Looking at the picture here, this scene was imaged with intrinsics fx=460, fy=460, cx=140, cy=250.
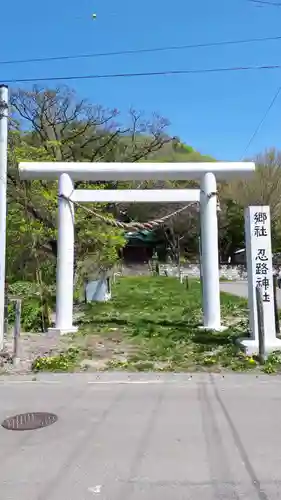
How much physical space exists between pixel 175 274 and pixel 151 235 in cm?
925

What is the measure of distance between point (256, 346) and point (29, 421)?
15.4 ft

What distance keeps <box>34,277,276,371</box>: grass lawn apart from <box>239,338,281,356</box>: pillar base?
163 millimetres

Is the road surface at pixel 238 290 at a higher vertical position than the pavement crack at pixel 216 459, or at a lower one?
higher

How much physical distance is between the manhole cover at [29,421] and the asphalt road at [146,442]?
0.36 feet

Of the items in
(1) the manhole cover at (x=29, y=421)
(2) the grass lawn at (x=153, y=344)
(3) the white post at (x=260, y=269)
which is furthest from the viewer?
(3) the white post at (x=260, y=269)

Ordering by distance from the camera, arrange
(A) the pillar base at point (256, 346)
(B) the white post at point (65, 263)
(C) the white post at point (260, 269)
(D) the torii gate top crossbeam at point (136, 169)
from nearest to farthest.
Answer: (A) the pillar base at point (256, 346), (C) the white post at point (260, 269), (B) the white post at point (65, 263), (D) the torii gate top crossbeam at point (136, 169)

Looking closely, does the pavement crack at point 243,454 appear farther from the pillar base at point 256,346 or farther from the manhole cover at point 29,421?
the pillar base at point 256,346

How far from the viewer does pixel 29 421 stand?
524 cm

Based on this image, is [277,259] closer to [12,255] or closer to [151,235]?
[151,235]

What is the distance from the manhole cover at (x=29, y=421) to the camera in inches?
198

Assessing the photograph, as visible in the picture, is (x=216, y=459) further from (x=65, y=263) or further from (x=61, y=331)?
(x=65, y=263)

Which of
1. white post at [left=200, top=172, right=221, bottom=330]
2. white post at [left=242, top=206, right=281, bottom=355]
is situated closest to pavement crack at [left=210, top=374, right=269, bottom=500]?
white post at [left=242, top=206, right=281, bottom=355]

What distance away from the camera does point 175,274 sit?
47.0 m

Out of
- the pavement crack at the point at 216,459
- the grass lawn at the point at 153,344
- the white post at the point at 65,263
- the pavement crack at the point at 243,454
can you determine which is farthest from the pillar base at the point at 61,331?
the pavement crack at the point at 216,459
